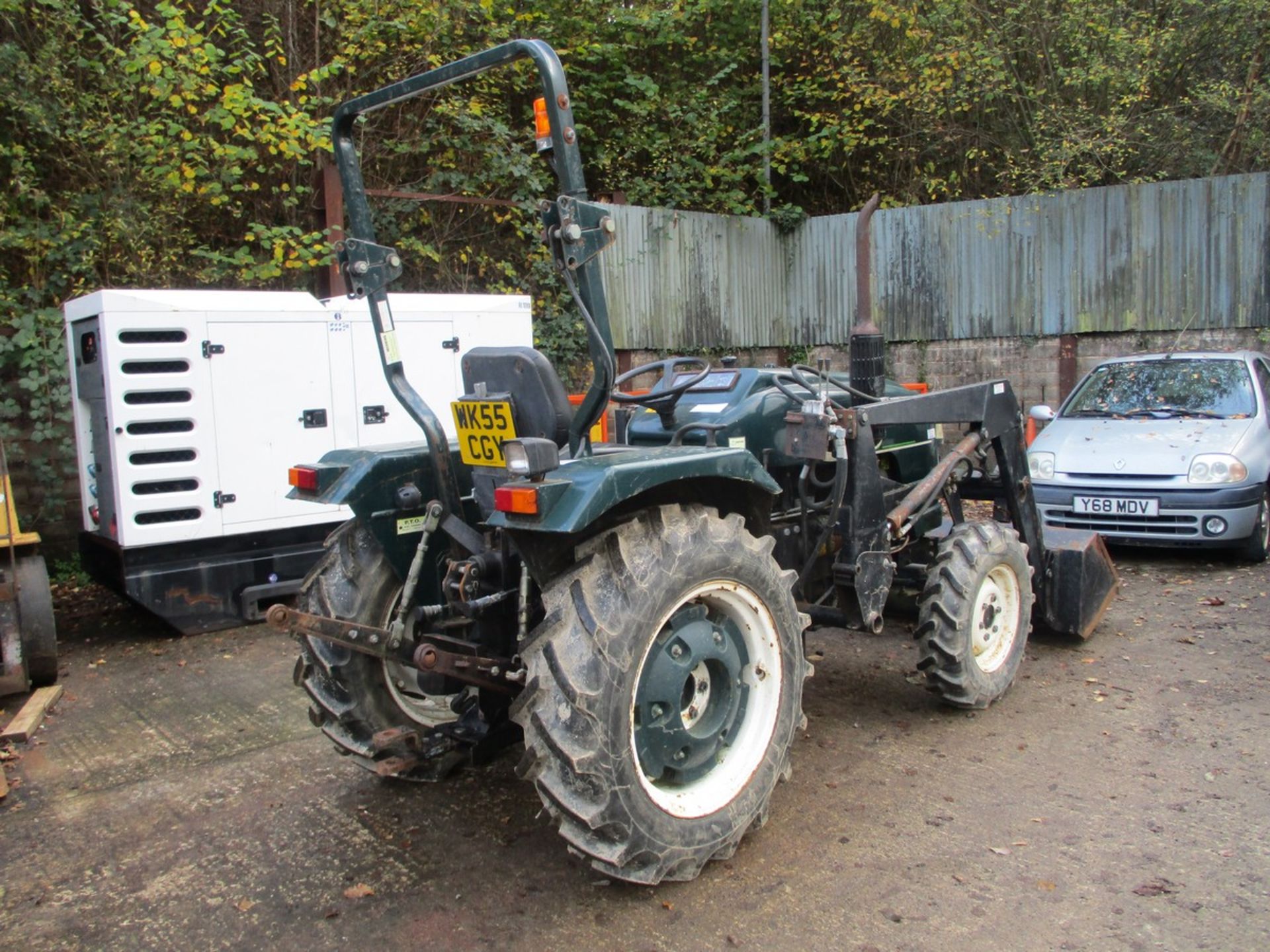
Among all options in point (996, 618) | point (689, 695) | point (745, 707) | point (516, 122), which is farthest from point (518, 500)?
point (516, 122)

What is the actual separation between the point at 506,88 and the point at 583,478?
35.2ft

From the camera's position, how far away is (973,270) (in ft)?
44.3

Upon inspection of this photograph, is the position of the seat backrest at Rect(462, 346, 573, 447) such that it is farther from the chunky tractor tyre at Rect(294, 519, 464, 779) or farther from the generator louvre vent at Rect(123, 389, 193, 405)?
the generator louvre vent at Rect(123, 389, 193, 405)

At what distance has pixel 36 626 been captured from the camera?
543 centimetres

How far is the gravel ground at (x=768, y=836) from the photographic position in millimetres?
2963

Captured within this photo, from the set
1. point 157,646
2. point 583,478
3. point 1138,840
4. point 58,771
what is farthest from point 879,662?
point 157,646

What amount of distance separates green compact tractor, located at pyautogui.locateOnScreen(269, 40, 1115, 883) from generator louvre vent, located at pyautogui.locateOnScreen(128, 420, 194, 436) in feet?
9.67

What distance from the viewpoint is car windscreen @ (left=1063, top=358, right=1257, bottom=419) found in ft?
26.5

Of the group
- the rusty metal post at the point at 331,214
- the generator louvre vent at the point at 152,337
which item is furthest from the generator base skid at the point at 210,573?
the rusty metal post at the point at 331,214

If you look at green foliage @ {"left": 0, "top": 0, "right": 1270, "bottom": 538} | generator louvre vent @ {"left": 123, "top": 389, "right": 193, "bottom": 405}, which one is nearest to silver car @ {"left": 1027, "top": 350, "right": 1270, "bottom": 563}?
green foliage @ {"left": 0, "top": 0, "right": 1270, "bottom": 538}

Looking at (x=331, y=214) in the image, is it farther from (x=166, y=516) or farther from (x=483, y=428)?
(x=483, y=428)

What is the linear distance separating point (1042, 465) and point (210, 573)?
6.35 m

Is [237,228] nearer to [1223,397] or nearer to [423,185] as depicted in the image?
[423,185]

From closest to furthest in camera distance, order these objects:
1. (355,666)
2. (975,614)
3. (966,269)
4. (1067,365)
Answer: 1. (355,666)
2. (975,614)
3. (1067,365)
4. (966,269)
